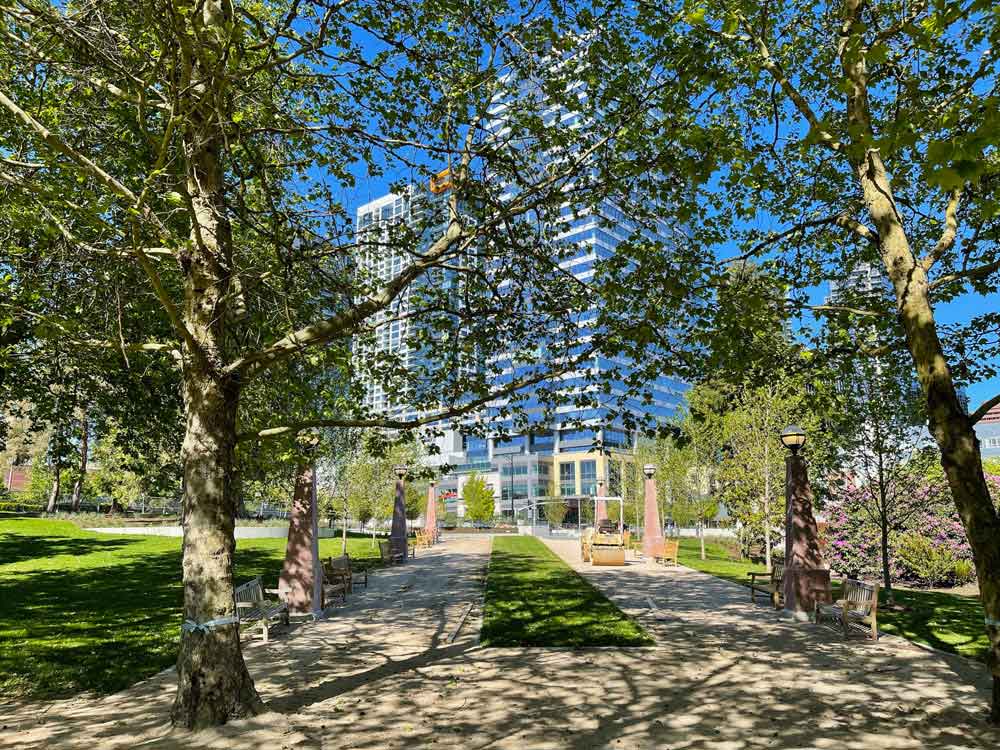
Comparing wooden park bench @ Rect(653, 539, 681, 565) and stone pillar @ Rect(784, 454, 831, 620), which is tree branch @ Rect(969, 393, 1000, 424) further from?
wooden park bench @ Rect(653, 539, 681, 565)

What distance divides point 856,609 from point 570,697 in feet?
19.1

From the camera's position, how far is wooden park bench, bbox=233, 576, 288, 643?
9234 mm

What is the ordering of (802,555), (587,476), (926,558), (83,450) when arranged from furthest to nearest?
(587,476) < (83,450) < (926,558) < (802,555)

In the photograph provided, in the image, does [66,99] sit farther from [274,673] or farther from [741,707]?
[741,707]

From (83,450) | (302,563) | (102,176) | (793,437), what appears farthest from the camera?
(83,450)

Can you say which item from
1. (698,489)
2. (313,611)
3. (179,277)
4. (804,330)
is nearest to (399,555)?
(313,611)

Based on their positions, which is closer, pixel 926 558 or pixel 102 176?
pixel 102 176

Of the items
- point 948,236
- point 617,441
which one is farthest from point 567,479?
point 948,236

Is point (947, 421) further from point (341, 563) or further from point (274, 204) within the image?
point (341, 563)

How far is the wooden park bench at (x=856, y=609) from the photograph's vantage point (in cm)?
918

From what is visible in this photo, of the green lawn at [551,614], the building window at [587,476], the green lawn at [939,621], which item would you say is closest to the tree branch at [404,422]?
the green lawn at [551,614]

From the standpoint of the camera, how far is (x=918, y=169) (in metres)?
9.62

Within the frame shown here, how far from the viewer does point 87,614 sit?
11516 mm

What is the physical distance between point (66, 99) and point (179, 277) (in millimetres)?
2875
